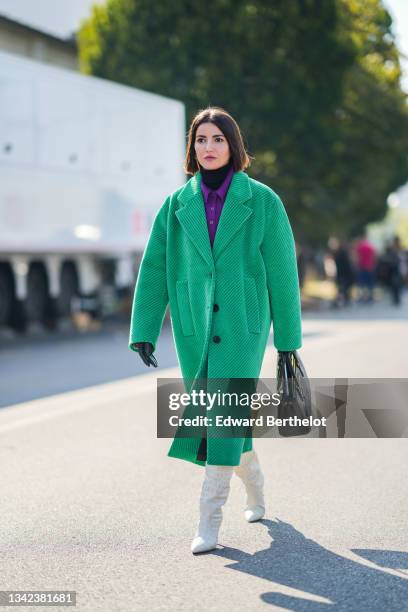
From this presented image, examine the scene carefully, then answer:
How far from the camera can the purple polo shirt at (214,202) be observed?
527 centimetres

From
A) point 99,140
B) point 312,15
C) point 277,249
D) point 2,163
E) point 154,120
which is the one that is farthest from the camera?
point 312,15

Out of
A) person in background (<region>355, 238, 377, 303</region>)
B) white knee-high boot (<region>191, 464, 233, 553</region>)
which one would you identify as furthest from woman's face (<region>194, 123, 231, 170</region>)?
person in background (<region>355, 238, 377, 303</region>)

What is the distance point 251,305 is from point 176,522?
1167 millimetres

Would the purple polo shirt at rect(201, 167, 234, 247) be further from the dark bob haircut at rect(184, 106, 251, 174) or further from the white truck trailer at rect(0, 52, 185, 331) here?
the white truck trailer at rect(0, 52, 185, 331)

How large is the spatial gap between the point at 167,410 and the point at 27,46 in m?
36.2

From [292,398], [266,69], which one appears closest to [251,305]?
[292,398]

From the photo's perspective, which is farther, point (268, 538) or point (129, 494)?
point (129, 494)

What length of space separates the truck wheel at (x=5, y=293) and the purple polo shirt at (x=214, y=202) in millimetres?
13130

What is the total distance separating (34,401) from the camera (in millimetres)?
10656

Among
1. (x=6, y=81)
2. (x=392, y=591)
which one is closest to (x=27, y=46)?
(x=6, y=81)

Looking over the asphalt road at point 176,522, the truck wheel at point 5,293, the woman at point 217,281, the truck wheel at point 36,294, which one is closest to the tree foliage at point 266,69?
the truck wheel at point 36,294

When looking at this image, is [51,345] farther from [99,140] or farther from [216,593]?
[216,593]

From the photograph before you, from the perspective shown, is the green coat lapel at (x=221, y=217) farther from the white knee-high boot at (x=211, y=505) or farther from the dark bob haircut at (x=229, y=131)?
the white knee-high boot at (x=211, y=505)

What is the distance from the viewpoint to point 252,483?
5656 mm
